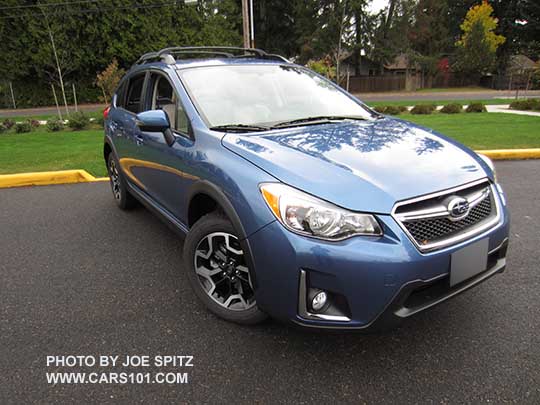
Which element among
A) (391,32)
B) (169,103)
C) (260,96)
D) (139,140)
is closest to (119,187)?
(139,140)

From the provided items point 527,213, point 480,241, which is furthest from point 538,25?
point 480,241

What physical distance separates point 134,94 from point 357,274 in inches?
130

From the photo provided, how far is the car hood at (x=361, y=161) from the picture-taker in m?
2.00

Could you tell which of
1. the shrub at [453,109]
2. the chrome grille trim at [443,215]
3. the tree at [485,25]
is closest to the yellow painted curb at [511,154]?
the chrome grille trim at [443,215]

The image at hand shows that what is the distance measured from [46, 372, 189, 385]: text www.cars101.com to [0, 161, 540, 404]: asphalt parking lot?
0.11 feet

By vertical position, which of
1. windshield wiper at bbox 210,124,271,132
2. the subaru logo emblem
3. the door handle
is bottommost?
the subaru logo emblem

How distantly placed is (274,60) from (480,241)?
8.32 feet

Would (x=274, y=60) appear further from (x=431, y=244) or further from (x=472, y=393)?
(x=472, y=393)

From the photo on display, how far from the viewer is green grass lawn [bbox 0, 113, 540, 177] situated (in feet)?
22.9

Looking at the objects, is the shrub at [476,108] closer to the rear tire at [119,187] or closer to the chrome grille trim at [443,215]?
the rear tire at [119,187]

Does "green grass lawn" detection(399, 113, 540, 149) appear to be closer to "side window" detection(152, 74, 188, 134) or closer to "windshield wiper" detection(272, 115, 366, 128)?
"windshield wiper" detection(272, 115, 366, 128)

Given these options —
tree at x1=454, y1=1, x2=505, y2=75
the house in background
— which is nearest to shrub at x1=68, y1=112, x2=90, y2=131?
the house in background

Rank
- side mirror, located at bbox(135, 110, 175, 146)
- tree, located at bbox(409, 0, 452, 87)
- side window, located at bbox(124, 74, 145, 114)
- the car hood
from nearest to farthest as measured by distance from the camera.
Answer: the car hood < side mirror, located at bbox(135, 110, 175, 146) < side window, located at bbox(124, 74, 145, 114) < tree, located at bbox(409, 0, 452, 87)

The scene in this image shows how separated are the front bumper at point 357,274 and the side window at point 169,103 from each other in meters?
1.32
